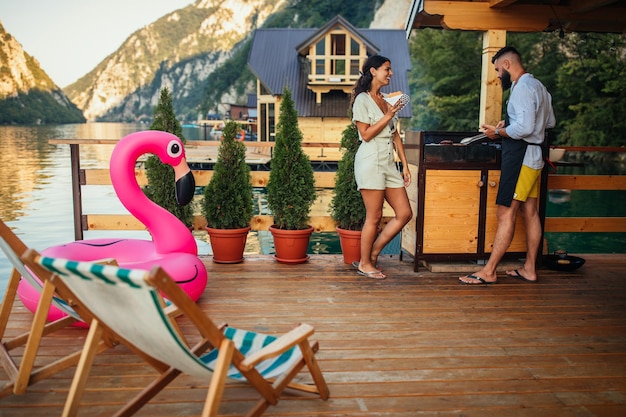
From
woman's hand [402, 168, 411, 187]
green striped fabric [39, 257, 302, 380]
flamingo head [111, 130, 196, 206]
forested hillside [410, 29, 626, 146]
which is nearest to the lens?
green striped fabric [39, 257, 302, 380]

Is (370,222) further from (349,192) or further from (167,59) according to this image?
(167,59)

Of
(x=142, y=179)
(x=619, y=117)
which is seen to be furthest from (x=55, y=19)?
(x=142, y=179)

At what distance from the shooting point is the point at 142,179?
598 cm

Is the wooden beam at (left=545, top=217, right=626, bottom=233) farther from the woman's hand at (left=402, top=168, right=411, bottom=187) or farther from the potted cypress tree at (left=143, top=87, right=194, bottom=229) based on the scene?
the potted cypress tree at (left=143, top=87, right=194, bottom=229)

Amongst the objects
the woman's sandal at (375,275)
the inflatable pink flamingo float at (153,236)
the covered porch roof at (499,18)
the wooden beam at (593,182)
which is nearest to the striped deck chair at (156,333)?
the inflatable pink flamingo float at (153,236)

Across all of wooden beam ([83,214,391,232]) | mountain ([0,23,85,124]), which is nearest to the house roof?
wooden beam ([83,214,391,232])

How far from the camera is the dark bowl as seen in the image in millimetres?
5281

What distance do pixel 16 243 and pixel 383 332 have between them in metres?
2.22

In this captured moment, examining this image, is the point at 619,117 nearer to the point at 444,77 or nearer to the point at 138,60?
the point at 444,77

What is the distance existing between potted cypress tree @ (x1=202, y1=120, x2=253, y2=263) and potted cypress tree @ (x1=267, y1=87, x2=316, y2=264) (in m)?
0.28

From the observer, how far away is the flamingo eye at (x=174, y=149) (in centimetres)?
454

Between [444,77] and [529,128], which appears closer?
[529,128]

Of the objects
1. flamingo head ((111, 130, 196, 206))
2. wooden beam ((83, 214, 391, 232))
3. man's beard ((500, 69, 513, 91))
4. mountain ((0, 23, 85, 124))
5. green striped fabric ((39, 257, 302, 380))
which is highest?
mountain ((0, 23, 85, 124))

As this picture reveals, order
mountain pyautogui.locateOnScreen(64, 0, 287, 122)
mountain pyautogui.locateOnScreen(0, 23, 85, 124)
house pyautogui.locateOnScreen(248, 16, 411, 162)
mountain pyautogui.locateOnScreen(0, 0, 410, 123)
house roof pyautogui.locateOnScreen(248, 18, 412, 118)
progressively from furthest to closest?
mountain pyautogui.locateOnScreen(64, 0, 287, 122) → mountain pyautogui.locateOnScreen(0, 0, 410, 123) → mountain pyautogui.locateOnScreen(0, 23, 85, 124) → house roof pyautogui.locateOnScreen(248, 18, 412, 118) → house pyautogui.locateOnScreen(248, 16, 411, 162)
